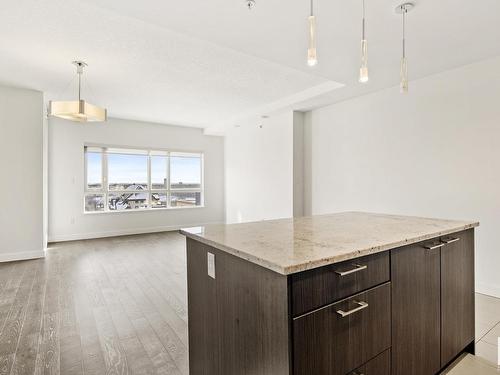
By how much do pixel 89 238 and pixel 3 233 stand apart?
192cm

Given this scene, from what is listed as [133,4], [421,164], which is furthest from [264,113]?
[133,4]

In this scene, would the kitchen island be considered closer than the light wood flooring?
Yes

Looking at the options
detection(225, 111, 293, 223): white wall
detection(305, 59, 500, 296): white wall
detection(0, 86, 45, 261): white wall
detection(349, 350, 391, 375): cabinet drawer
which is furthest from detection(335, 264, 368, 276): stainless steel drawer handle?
detection(0, 86, 45, 261): white wall

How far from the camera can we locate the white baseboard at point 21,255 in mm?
4359

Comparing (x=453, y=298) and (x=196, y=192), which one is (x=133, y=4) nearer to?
→ (x=453, y=298)

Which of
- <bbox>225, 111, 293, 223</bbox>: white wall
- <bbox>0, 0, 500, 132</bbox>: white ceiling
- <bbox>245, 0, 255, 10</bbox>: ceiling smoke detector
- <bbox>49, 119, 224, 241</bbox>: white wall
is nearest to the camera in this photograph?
<bbox>245, 0, 255, 10</bbox>: ceiling smoke detector

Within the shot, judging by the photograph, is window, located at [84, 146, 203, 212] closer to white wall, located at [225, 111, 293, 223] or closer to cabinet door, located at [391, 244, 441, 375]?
white wall, located at [225, 111, 293, 223]

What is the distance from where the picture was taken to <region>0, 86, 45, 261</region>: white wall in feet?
14.2

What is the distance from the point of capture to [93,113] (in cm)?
356

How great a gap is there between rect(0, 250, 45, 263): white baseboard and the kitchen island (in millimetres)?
4184

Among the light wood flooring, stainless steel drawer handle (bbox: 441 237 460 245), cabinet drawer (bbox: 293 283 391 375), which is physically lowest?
the light wood flooring

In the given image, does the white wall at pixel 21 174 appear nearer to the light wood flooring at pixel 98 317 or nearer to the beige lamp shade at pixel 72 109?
the light wood flooring at pixel 98 317

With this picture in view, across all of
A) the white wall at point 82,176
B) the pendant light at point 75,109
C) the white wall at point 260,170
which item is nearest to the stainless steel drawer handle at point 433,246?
the pendant light at point 75,109

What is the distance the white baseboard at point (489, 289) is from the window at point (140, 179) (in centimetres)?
609
